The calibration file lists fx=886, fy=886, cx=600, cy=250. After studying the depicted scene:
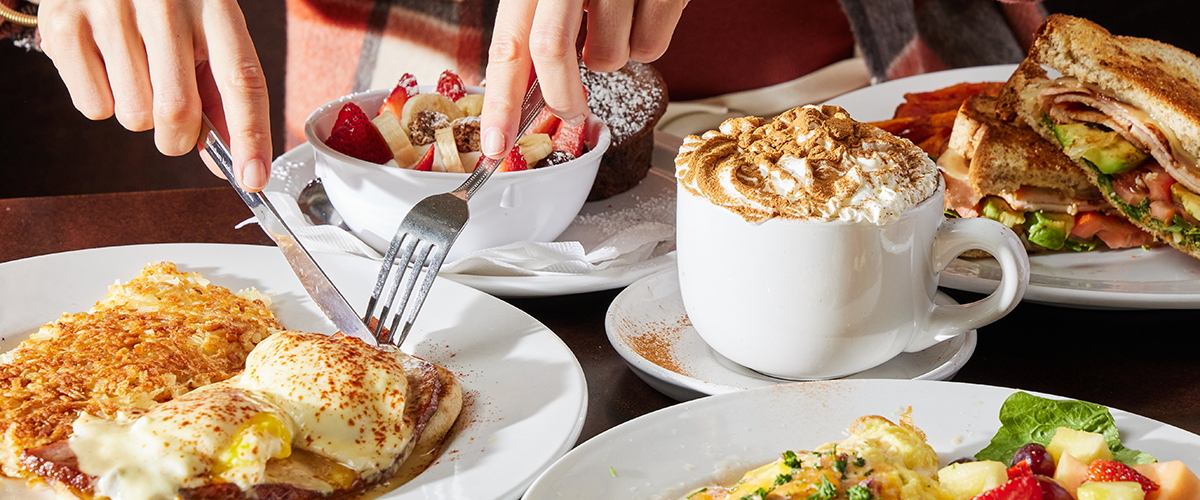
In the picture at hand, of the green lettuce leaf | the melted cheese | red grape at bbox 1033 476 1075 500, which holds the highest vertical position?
red grape at bbox 1033 476 1075 500

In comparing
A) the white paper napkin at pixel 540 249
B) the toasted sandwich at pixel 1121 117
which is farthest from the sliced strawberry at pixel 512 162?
the toasted sandwich at pixel 1121 117

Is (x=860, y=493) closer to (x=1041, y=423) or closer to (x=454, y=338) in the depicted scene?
(x=1041, y=423)

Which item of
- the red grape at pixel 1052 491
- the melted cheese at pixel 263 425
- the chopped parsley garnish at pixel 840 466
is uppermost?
the red grape at pixel 1052 491

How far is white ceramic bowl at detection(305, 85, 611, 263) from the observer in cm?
157

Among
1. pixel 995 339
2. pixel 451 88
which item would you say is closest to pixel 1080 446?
pixel 995 339

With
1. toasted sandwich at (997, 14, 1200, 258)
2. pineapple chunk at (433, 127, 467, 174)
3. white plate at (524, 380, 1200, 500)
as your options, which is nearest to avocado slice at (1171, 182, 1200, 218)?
toasted sandwich at (997, 14, 1200, 258)

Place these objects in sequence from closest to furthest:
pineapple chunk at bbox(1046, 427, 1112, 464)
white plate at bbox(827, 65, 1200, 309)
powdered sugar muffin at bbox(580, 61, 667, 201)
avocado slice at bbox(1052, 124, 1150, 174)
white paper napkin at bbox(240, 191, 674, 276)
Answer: pineapple chunk at bbox(1046, 427, 1112, 464) < white plate at bbox(827, 65, 1200, 309) < white paper napkin at bbox(240, 191, 674, 276) < avocado slice at bbox(1052, 124, 1150, 174) < powdered sugar muffin at bbox(580, 61, 667, 201)

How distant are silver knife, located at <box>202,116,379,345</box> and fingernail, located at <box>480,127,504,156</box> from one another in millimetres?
301

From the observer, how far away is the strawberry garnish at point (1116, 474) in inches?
33.0

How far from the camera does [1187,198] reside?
177 cm

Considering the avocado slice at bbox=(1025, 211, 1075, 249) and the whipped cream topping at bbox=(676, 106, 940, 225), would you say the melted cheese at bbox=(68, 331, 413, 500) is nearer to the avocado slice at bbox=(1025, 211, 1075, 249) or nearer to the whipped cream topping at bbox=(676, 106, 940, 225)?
the whipped cream topping at bbox=(676, 106, 940, 225)

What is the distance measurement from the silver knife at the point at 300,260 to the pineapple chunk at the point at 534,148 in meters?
0.49

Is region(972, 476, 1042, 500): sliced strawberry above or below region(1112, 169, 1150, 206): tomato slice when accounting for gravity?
above

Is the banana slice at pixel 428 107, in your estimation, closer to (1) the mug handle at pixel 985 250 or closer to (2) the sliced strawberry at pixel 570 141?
(2) the sliced strawberry at pixel 570 141
